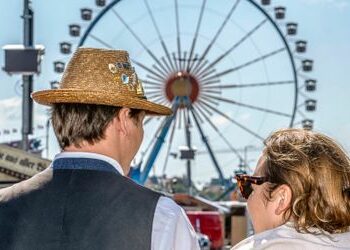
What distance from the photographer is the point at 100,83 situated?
2.74 meters

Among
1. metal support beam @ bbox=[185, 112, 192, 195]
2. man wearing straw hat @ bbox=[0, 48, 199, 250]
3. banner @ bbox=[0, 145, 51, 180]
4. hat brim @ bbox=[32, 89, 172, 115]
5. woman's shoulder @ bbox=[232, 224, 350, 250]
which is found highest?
hat brim @ bbox=[32, 89, 172, 115]

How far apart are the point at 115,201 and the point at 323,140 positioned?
2.08 feet

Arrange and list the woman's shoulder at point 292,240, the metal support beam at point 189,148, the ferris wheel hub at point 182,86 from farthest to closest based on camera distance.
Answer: the metal support beam at point 189,148 < the ferris wheel hub at point 182,86 < the woman's shoulder at point 292,240

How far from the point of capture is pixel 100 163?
2.59 metres

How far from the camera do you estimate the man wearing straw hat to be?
2.49 metres

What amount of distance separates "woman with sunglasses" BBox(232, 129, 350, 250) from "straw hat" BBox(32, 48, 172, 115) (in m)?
0.46

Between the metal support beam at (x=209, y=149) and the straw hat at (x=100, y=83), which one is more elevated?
the straw hat at (x=100, y=83)

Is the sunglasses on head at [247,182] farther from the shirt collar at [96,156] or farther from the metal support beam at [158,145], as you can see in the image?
the metal support beam at [158,145]

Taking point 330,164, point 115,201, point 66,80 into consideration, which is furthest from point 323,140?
point 66,80

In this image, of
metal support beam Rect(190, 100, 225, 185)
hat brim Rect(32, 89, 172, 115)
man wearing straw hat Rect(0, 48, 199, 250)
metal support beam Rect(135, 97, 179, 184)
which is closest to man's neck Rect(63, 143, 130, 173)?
man wearing straw hat Rect(0, 48, 199, 250)

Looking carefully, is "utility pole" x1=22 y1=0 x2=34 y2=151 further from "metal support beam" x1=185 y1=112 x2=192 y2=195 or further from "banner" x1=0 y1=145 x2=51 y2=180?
"metal support beam" x1=185 y1=112 x2=192 y2=195

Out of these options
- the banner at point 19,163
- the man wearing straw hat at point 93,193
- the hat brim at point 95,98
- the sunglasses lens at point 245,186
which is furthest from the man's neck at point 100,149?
the banner at point 19,163

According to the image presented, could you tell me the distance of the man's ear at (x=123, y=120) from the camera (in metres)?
2.64

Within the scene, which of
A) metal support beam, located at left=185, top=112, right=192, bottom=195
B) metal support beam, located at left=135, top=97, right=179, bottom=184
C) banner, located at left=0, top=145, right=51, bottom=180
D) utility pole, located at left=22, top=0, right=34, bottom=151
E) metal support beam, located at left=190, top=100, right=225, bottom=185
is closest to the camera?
banner, located at left=0, top=145, right=51, bottom=180
